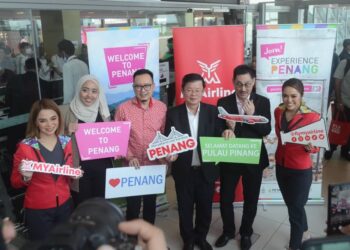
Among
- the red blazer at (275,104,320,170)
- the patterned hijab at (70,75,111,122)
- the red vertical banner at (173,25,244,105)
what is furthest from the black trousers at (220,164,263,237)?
the patterned hijab at (70,75,111,122)

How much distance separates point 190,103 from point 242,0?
12.1 ft

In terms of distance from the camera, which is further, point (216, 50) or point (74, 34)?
point (74, 34)

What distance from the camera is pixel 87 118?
242 cm

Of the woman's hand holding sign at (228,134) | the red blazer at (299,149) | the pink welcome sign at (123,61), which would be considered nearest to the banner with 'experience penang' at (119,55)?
Answer: the pink welcome sign at (123,61)

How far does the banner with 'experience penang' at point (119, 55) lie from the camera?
9.41ft

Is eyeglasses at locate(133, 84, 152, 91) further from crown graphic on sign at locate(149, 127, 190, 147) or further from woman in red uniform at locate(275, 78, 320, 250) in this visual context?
woman in red uniform at locate(275, 78, 320, 250)

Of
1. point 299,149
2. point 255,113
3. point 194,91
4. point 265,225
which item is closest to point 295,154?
point 299,149

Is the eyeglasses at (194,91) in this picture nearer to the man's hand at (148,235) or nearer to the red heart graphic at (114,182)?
the red heart graphic at (114,182)

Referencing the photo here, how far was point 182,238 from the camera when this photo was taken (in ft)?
9.14

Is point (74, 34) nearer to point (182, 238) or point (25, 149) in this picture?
point (25, 149)

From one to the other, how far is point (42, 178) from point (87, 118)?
1.70 feet

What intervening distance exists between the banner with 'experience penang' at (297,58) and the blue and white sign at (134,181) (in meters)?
1.27

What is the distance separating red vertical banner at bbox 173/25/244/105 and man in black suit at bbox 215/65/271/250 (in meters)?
0.50

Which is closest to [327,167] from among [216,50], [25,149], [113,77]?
[216,50]
